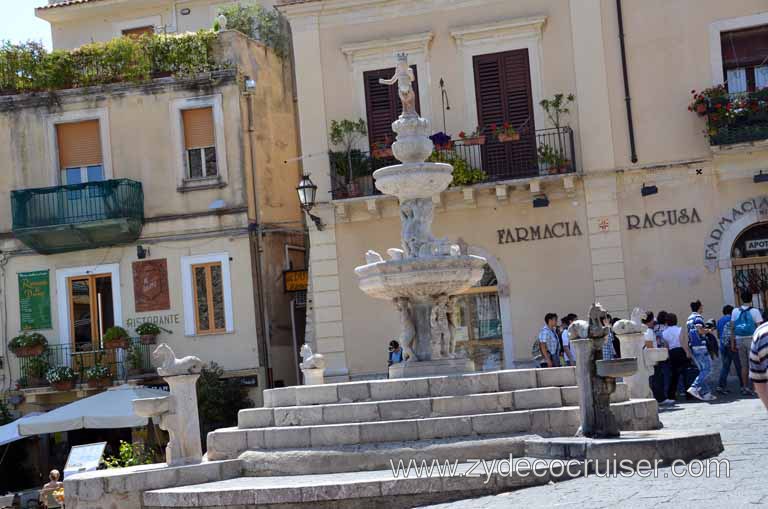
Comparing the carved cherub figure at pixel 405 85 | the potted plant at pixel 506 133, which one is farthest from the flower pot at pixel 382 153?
the carved cherub figure at pixel 405 85

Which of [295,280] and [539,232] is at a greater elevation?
[539,232]

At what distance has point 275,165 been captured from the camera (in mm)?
27672

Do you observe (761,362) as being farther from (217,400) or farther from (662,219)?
(217,400)

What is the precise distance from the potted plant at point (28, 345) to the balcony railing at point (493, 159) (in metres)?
7.29

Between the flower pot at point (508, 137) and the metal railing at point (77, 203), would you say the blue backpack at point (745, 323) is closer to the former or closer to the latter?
the flower pot at point (508, 137)

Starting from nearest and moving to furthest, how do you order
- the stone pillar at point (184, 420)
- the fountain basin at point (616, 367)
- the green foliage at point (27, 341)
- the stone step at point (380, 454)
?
1. the fountain basin at point (616, 367)
2. the stone step at point (380, 454)
3. the stone pillar at point (184, 420)
4. the green foliage at point (27, 341)

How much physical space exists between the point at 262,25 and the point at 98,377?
879cm

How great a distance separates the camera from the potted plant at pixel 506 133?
77.6 ft

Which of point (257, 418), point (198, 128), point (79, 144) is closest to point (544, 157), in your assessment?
point (198, 128)

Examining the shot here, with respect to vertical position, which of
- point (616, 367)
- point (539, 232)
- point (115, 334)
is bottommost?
point (616, 367)

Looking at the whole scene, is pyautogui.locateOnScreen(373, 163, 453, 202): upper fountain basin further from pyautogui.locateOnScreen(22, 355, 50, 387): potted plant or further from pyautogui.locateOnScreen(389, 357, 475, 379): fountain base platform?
pyautogui.locateOnScreen(22, 355, 50, 387): potted plant

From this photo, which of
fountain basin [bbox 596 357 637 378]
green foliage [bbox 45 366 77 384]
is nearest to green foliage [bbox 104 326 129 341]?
green foliage [bbox 45 366 77 384]

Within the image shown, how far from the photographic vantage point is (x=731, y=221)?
22.6 meters

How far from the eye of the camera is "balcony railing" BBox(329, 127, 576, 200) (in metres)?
23.3
